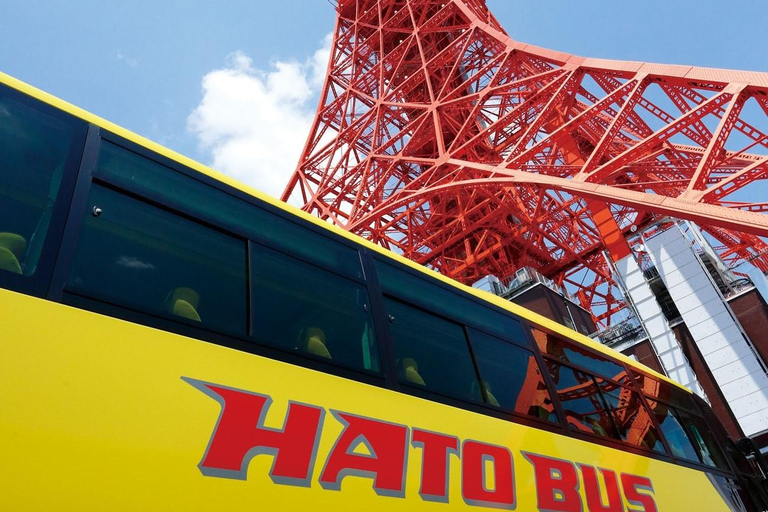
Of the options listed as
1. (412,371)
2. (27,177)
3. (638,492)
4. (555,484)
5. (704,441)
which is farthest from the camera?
(704,441)

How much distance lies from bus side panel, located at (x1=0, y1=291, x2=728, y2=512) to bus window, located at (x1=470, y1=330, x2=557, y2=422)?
1212 mm

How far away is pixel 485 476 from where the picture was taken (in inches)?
128

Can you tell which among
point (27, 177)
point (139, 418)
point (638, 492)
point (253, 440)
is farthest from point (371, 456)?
point (638, 492)

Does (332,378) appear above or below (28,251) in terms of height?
below

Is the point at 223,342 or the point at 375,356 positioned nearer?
the point at 223,342

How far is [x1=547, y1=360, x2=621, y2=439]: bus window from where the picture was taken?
4.52 meters

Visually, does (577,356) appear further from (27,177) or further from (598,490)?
(27,177)

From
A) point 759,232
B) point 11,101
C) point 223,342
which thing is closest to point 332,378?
point 223,342

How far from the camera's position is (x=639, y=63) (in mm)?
11383

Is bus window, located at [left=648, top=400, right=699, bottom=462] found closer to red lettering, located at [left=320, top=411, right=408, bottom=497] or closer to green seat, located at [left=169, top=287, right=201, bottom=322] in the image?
red lettering, located at [left=320, top=411, right=408, bottom=497]

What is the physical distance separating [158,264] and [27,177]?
0.72m

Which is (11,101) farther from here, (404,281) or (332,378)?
(404,281)

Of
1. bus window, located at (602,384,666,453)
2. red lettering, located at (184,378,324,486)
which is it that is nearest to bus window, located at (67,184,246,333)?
red lettering, located at (184,378,324,486)

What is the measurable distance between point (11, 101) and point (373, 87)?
22909 mm
